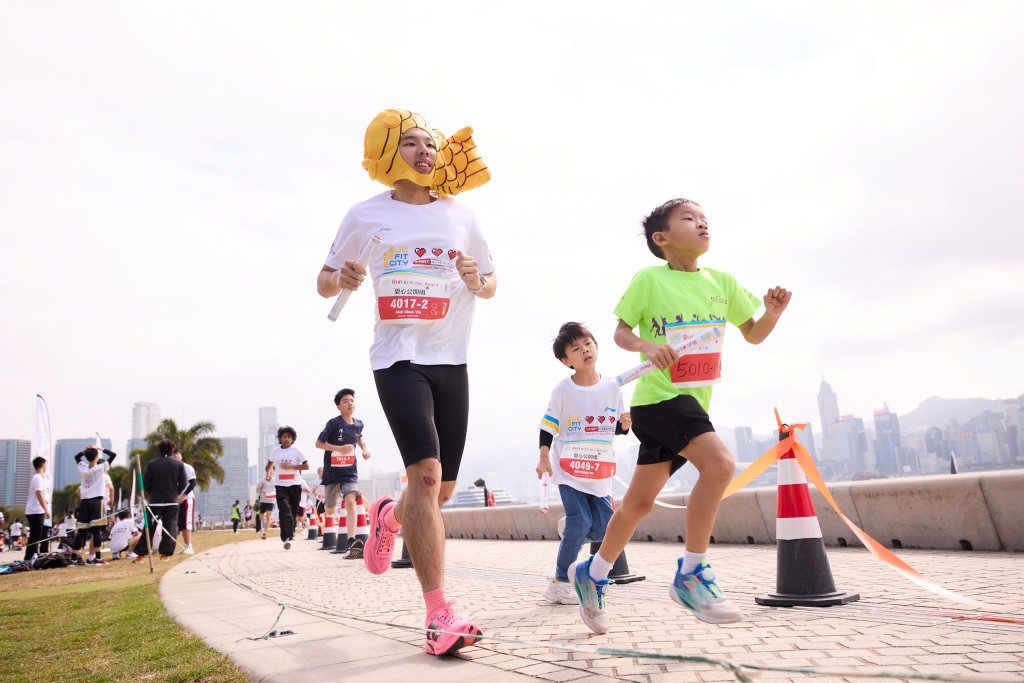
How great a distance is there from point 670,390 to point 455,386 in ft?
3.65

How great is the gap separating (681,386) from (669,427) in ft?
0.70

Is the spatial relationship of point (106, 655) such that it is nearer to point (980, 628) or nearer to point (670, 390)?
point (670, 390)

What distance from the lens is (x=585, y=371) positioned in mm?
5941

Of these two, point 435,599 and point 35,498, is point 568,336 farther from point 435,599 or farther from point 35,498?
point 35,498

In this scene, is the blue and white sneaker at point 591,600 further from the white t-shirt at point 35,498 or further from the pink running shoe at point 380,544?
the white t-shirt at point 35,498

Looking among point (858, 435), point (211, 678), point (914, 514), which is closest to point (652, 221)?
point (211, 678)

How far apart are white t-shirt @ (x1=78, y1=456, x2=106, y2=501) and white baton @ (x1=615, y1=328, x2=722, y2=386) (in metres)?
13.1

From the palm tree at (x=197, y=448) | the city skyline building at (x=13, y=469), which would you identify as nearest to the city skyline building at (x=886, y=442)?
the palm tree at (x=197, y=448)

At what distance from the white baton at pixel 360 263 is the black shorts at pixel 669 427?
61.2 inches

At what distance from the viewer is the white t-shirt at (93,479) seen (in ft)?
45.7

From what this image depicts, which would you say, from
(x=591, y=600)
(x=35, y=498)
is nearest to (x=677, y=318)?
(x=591, y=600)

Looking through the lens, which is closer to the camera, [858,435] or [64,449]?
[858,435]

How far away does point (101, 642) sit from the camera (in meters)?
4.57

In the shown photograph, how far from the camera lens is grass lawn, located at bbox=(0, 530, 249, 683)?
3445 mm
